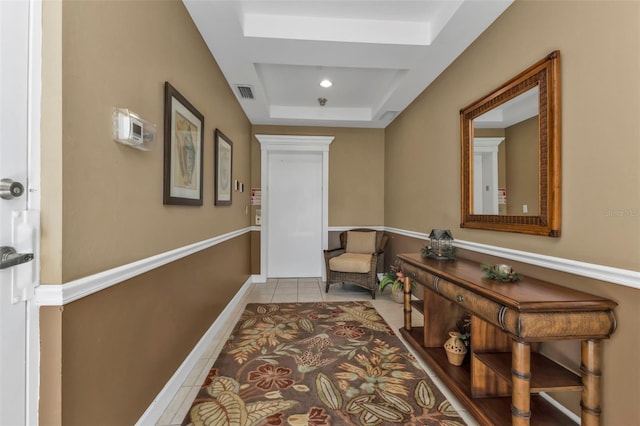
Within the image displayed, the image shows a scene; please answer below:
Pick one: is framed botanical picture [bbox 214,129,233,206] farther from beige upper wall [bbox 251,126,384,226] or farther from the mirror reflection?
the mirror reflection

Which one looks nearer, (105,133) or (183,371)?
(105,133)

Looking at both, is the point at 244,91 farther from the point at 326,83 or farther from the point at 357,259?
the point at 357,259

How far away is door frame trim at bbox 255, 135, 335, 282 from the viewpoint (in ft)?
14.1

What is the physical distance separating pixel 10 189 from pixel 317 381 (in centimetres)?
185

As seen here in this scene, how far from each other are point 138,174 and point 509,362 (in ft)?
7.20

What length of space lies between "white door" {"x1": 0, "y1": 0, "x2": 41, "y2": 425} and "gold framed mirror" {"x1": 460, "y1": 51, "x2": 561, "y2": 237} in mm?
2323

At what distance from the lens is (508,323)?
123cm

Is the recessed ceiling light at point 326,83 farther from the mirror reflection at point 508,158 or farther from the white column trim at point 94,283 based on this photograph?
the white column trim at point 94,283

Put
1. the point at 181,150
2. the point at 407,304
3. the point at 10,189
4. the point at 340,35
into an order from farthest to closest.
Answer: the point at 407,304 → the point at 340,35 → the point at 181,150 → the point at 10,189

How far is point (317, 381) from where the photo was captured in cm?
186

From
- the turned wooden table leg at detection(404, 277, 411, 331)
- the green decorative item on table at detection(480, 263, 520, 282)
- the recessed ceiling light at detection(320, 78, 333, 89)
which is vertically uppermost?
the recessed ceiling light at detection(320, 78, 333, 89)

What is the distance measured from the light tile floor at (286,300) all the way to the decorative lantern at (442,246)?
85cm

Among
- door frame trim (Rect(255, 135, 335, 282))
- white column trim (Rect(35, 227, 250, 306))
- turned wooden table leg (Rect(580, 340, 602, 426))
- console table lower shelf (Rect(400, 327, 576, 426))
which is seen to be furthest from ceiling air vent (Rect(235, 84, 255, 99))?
turned wooden table leg (Rect(580, 340, 602, 426))

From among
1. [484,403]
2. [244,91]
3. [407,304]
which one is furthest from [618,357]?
[244,91]
